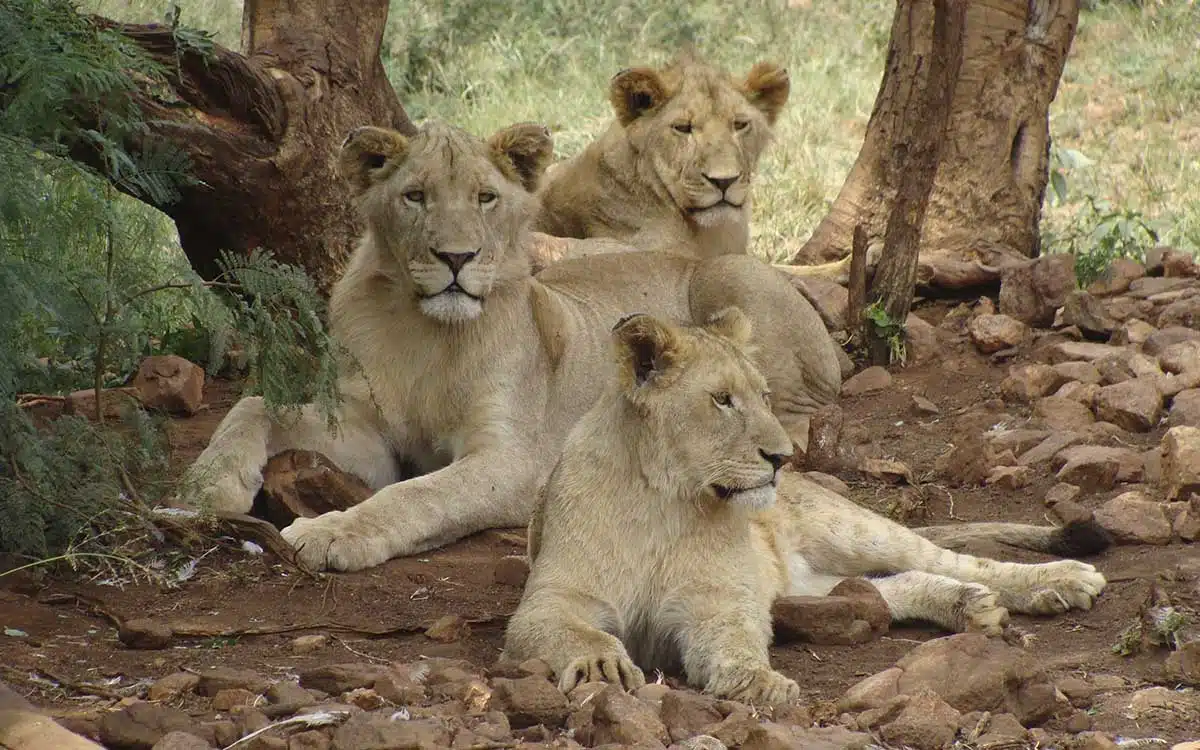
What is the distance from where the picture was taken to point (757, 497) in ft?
15.0

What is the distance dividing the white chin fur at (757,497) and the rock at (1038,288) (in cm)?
453

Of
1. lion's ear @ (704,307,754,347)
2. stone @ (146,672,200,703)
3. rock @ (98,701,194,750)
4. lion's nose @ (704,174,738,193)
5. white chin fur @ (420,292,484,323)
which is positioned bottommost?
stone @ (146,672,200,703)

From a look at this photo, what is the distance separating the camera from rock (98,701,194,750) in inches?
132

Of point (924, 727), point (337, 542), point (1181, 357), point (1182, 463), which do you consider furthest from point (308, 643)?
point (1181, 357)

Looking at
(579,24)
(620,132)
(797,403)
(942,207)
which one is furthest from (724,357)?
(579,24)

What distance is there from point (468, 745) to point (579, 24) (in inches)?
490

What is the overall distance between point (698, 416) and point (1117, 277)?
16.7 feet

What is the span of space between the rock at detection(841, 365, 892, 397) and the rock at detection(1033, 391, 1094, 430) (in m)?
1.19

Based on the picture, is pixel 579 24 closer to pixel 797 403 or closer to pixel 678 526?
pixel 797 403

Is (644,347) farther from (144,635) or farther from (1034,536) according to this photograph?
(1034,536)

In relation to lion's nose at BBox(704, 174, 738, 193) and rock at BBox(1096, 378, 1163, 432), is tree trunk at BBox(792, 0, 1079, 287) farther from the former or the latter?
rock at BBox(1096, 378, 1163, 432)

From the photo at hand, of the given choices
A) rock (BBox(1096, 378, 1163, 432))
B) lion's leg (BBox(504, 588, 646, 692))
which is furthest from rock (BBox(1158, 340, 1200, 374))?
lion's leg (BBox(504, 588, 646, 692))

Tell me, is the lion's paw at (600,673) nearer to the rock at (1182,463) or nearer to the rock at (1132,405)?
the rock at (1182,463)

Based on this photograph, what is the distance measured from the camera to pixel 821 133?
13.0 meters
